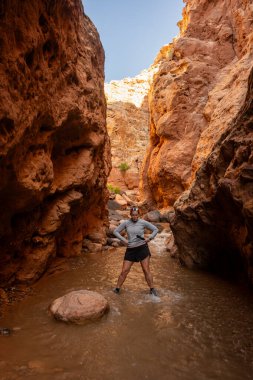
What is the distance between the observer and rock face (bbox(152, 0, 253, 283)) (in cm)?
552

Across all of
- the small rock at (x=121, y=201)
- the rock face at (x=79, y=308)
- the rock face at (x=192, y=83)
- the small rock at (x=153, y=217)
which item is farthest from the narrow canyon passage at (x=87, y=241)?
the small rock at (x=121, y=201)

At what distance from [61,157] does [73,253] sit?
3.54 metres

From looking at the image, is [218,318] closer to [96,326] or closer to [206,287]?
[206,287]

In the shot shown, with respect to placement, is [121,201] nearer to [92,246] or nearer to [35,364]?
[92,246]

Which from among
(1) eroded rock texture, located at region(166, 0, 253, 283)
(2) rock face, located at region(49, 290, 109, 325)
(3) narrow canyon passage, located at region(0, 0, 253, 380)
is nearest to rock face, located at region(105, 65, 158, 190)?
(1) eroded rock texture, located at region(166, 0, 253, 283)

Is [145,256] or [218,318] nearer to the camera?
[218,318]

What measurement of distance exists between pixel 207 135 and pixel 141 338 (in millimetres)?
12266

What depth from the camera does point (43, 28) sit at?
17.1 feet

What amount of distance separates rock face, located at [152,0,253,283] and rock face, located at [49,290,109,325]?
10.0 ft

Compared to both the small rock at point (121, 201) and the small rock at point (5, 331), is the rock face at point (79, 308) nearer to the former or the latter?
the small rock at point (5, 331)

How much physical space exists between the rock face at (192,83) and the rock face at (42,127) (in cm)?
966

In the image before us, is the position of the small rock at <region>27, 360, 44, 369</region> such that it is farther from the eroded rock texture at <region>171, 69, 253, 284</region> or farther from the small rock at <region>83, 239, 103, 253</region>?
the small rock at <region>83, 239, 103, 253</region>

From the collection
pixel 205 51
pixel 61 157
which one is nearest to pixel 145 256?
pixel 61 157

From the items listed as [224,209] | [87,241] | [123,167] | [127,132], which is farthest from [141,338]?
[127,132]
